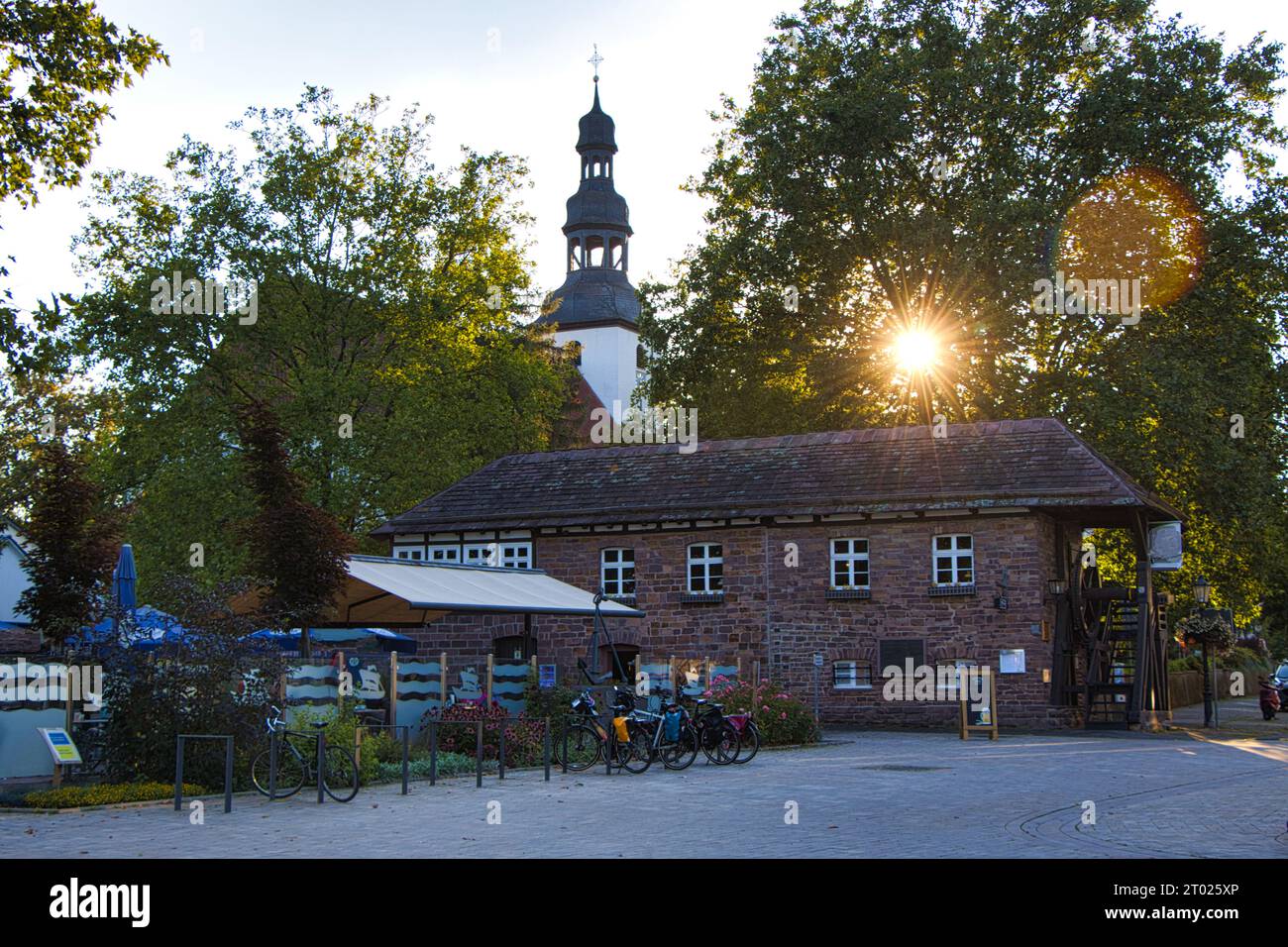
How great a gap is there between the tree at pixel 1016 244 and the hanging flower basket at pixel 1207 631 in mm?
1128

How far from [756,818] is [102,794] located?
636 centimetres

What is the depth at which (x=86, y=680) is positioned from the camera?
15.6m

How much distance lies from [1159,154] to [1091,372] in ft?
19.1

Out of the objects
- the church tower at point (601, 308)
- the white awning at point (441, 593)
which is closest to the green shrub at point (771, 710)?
the white awning at point (441, 593)

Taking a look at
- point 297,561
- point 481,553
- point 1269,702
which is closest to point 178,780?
point 297,561

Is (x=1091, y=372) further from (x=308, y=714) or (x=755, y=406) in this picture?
(x=308, y=714)

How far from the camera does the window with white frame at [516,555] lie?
113 feet

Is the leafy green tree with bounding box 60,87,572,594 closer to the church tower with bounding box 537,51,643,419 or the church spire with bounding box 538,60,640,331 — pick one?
the church spire with bounding box 538,60,640,331

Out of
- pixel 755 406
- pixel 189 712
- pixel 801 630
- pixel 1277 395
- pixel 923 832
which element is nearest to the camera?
pixel 923 832

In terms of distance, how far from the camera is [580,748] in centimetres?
1927

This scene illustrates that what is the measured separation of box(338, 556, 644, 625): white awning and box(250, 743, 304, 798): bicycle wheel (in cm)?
495

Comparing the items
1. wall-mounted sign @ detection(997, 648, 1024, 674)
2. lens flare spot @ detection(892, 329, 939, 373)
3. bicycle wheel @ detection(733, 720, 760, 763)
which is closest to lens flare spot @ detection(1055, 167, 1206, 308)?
lens flare spot @ detection(892, 329, 939, 373)

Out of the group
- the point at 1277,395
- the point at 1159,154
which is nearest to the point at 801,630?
the point at 1277,395

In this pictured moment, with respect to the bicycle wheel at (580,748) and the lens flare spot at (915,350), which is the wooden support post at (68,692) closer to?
the bicycle wheel at (580,748)
